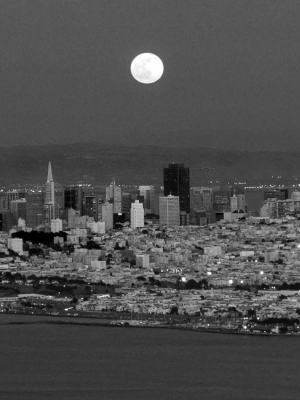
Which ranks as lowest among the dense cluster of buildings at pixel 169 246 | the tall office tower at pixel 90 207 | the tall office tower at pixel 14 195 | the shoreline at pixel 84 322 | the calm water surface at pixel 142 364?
the calm water surface at pixel 142 364

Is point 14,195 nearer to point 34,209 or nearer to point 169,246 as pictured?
point 34,209

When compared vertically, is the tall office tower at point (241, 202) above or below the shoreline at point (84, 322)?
above

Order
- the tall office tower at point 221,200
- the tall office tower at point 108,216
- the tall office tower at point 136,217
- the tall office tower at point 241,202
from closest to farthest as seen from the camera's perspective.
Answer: the tall office tower at point 136,217, the tall office tower at point 108,216, the tall office tower at point 221,200, the tall office tower at point 241,202

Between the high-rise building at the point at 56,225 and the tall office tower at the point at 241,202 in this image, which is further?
the tall office tower at the point at 241,202

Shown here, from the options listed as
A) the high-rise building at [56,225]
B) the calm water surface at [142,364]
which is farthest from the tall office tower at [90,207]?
the calm water surface at [142,364]

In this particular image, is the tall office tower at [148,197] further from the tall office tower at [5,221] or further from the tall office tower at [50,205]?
the tall office tower at [5,221]

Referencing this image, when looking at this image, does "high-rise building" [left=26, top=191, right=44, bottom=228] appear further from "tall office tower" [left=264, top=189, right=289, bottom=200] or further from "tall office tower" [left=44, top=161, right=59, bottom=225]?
"tall office tower" [left=264, top=189, right=289, bottom=200]

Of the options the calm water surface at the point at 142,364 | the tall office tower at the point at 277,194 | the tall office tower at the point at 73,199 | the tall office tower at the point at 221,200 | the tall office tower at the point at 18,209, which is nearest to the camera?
the calm water surface at the point at 142,364
